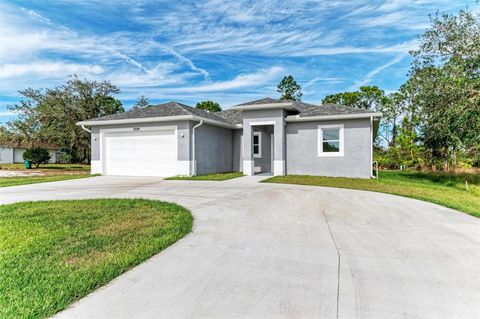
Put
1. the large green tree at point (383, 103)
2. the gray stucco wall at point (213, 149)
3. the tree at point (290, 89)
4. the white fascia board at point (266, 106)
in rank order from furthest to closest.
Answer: the tree at point (290, 89)
the large green tree at point (383, 103)
the gray stucco wall at point (213, 149)
the white fascia board at point (266, 106)

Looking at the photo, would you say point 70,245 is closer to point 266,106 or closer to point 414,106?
point 266,106

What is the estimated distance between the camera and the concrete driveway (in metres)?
2.56

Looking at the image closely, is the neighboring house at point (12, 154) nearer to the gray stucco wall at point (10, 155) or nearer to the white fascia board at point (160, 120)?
the gray stucco wall at point (10, 155)

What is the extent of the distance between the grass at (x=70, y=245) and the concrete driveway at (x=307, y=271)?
23cm

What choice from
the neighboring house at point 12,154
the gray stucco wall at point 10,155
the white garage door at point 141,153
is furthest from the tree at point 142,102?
the white garage door at point 141,153

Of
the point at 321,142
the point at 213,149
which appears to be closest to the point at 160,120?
the point at 213,149

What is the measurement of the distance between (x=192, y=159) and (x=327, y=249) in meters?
11.0

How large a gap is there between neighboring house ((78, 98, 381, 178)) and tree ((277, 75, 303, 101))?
22.5m

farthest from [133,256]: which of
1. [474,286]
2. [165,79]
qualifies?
[165,79]

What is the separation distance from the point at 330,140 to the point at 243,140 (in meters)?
4.51

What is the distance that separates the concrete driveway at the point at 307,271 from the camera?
256cm

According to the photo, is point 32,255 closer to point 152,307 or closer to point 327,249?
point 152,307

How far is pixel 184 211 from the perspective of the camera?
250 inches

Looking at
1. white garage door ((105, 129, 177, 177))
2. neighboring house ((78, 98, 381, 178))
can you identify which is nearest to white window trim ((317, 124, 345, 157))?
neighboring house ((78, 98, 381, 178))
